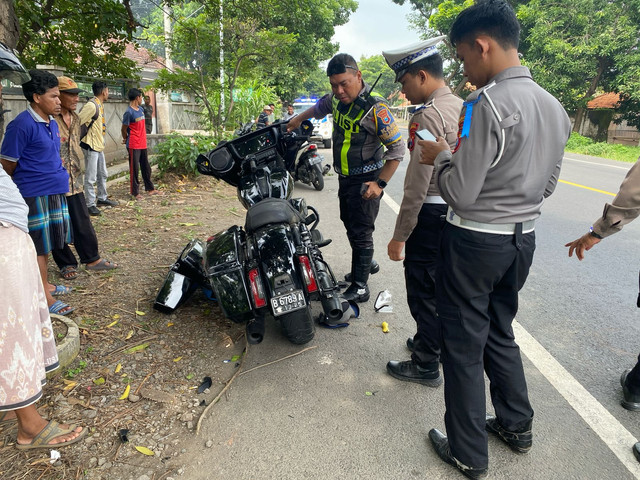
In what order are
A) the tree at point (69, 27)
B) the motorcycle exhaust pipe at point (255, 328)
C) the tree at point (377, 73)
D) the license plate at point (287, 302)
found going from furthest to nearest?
the tree at point (377, 73) < the tree at point (69, 27) < the motorcycle exhaust pipe at point (255, 328) < the license plate at point (287, 302)

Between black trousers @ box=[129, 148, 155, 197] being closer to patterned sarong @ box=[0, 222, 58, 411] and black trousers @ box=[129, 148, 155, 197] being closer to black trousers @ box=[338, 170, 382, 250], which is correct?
black trousers @ box=[338, 170, 382, 250]

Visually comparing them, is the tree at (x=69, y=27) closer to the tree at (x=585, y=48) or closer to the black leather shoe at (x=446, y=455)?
the black leather shoe at (x=446, y=455)

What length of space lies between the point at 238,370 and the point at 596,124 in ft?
94.2

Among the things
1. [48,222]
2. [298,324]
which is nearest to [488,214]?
[298,324]

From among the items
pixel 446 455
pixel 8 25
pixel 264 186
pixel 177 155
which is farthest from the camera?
pixel 177 155

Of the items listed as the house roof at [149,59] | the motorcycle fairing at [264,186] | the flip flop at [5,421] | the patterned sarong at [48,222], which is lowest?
the flip flop at [5,421]

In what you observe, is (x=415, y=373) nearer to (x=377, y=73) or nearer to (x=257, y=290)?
(x=257, y=290)

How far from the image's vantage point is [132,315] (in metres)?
3.55

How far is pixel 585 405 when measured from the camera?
256 centimetres

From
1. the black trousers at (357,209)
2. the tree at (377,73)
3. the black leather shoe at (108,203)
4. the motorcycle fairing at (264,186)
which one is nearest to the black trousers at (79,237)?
the motorcycle fairing at (264,186)

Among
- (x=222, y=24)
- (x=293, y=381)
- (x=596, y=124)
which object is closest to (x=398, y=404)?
(x=293, y=381)

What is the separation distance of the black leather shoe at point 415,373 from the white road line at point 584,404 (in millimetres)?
738

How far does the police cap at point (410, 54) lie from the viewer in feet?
8.14

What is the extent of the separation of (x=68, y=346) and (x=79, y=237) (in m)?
1.76
